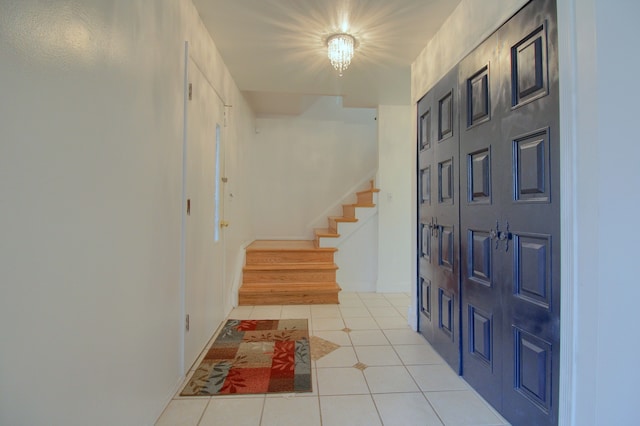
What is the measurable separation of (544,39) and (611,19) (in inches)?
9.3

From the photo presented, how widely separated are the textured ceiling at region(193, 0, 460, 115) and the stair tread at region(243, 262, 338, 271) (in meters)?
2.09

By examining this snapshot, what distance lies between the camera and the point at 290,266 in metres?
3.62

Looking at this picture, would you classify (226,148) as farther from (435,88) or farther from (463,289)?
(463,289)

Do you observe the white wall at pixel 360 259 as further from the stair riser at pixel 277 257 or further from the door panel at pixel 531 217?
the door panel at pixel 531 217

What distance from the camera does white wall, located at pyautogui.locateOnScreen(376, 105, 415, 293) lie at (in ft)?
13.1

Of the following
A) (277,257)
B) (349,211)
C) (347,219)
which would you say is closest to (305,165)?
(349,211)

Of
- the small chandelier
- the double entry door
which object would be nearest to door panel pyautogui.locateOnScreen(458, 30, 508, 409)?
the double entry door

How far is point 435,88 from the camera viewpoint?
7.53ft

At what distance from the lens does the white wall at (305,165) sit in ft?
15.9

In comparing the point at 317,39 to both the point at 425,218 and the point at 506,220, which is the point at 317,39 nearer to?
the point at 425,218

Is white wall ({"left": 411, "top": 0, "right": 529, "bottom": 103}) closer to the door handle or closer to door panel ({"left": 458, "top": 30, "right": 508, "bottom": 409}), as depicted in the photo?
door panel ({"left": 458, "top": 30, "right": 508, "bottom": 409})

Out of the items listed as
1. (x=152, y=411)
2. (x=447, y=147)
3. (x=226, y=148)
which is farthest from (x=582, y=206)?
(x=226, y=148)

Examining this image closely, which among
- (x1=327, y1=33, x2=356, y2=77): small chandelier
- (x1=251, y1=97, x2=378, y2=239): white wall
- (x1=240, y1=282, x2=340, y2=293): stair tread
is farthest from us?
(x1=251, y1=97, x2=378, y2=239): white wall

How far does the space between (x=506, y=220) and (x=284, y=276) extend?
8.69ft
